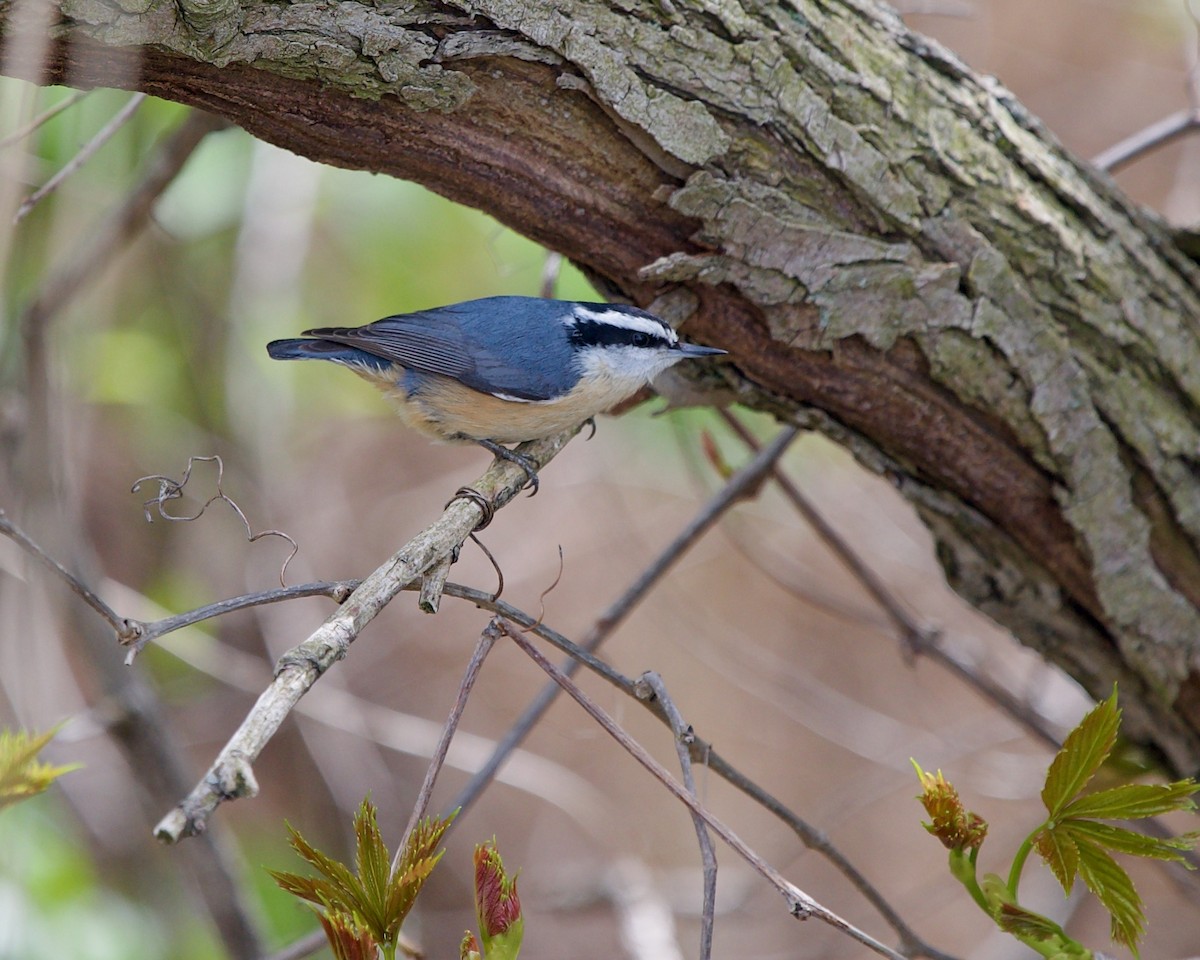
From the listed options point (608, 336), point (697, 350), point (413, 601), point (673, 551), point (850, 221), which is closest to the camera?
point (850, 221)

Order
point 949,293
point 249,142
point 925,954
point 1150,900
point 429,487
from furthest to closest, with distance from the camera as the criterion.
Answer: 1. point 429,487
2. point 1150,900
3. point 249,142
4. point 949,293
5. point 925,954

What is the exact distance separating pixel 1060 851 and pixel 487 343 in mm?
1803

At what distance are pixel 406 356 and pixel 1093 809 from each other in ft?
6.49

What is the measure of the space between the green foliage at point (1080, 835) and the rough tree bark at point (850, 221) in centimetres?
93

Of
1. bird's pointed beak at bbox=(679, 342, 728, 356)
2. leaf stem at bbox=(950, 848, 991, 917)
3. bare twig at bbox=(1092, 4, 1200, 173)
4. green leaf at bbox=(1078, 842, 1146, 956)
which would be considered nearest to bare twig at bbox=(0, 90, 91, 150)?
bird's pointed beak at bbox=(679, 342, 728, 356)

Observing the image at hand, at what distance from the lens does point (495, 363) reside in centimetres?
264

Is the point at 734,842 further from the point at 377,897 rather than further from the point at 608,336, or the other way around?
the point at 608,336

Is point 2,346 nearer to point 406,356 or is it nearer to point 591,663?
point 406,356

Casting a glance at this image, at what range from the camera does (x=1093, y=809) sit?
1.29 m

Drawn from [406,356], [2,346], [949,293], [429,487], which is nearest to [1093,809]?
[949,293]

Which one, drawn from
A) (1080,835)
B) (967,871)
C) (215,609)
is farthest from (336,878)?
(1080,835)

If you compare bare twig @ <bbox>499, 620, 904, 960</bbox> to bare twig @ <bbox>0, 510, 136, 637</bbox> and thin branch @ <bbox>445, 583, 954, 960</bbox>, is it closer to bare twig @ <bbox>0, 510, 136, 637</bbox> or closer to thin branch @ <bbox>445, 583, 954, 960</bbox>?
thin branch @ <bbox>445, 583, 954, 960</bbox>

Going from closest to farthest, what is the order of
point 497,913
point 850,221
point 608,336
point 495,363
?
point 497,913
point 850,221
point 608,336
point 495,363

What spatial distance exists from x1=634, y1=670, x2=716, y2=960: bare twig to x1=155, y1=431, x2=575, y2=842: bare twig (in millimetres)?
334
